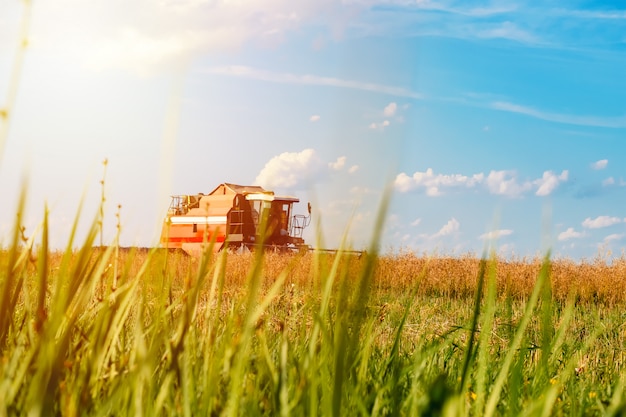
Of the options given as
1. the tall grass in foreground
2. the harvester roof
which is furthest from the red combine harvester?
the tall grass in foreground

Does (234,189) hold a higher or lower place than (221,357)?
higher

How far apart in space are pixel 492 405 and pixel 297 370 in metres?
0.56

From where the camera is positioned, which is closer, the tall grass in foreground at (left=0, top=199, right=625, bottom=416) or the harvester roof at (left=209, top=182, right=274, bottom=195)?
the tall grass in foreground at (left=0, top=199, right=625, bottom=416)

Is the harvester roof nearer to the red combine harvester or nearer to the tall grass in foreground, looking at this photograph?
the red combine harvester

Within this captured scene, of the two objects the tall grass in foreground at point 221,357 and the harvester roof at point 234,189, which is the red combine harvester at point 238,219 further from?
the tall grass in foreground at point 221,357

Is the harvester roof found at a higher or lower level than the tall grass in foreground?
higher

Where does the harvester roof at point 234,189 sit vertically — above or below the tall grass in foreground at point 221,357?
above

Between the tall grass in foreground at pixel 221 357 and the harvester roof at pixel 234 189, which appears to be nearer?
the tall grass in foreground at pixel 221 357

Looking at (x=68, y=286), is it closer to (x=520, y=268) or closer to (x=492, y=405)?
(x=492, y=405)

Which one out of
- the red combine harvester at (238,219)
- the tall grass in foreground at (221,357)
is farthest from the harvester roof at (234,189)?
the tall grass in foreground at (221,357)

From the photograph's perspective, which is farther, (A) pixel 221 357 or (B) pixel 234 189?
(B) pixel 234 189

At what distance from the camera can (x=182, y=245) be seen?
22.4 meters

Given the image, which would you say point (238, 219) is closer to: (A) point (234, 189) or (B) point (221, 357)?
(A) point (234, 189)

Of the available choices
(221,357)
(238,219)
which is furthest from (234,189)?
(221,357)
